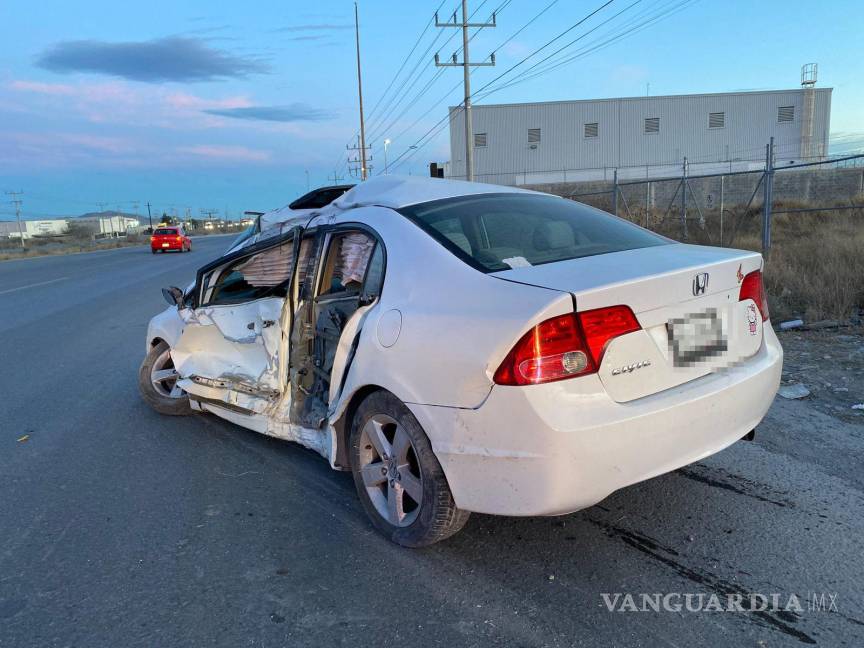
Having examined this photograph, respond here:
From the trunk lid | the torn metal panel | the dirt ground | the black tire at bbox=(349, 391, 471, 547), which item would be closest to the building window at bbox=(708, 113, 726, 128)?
the dirt ground

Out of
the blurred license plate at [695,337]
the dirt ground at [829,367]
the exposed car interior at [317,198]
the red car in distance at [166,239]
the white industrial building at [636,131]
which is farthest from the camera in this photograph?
the white industrial building at [636,131]

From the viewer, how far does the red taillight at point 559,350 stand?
244 cm

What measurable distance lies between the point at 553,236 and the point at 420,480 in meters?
1.40

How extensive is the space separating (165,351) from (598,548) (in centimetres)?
388

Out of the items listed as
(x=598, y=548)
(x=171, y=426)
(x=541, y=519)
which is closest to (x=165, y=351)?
(x=171, y=426)

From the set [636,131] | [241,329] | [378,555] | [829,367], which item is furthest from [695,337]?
[636,131]

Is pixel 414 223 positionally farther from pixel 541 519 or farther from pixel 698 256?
pixel 541 519

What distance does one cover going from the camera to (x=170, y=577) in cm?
289

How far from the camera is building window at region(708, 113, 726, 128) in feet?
165

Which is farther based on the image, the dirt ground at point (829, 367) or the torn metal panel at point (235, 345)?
the dirt ground at point (829, 367)

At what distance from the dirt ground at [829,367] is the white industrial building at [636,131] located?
4422 cm

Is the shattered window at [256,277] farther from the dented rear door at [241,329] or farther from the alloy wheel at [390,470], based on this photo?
the alloy wheel at [390,470]

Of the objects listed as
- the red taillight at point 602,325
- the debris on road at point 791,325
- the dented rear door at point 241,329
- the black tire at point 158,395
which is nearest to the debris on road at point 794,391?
the debris on road at point 791,325

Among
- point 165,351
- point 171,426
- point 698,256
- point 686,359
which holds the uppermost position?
point 698,256
